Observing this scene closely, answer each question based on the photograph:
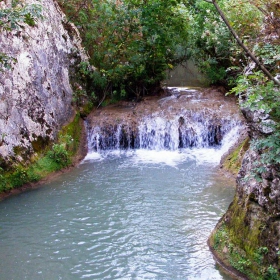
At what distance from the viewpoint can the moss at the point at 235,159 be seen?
10828mm

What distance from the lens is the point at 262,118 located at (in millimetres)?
5992

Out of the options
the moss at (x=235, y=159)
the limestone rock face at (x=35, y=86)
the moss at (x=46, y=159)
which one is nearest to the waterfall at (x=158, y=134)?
the moss at (x=46, y=159)

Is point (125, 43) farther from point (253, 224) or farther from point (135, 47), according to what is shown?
point (253, 224)

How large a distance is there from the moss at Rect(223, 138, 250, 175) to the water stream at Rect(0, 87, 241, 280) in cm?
48

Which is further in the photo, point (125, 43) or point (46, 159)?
point (125, 43)

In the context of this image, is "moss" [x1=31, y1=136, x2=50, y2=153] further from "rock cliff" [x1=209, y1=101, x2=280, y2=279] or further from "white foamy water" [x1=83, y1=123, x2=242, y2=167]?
"rock cliff" [x1=209, y1=101, x2=280, y2=279]

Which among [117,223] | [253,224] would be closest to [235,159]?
[117,223]

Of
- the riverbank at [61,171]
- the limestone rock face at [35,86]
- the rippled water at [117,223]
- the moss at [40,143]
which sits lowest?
the rippled water at [117,223]

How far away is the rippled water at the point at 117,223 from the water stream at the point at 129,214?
19 millimetres

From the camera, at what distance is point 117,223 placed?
8.31 meters

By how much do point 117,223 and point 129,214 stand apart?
50cm

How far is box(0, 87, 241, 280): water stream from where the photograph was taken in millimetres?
6723

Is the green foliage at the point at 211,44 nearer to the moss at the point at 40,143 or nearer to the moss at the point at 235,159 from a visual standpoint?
the moss at the point at 235,159

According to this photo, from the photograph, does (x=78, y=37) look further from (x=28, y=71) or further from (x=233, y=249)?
(x=233, y=249)
